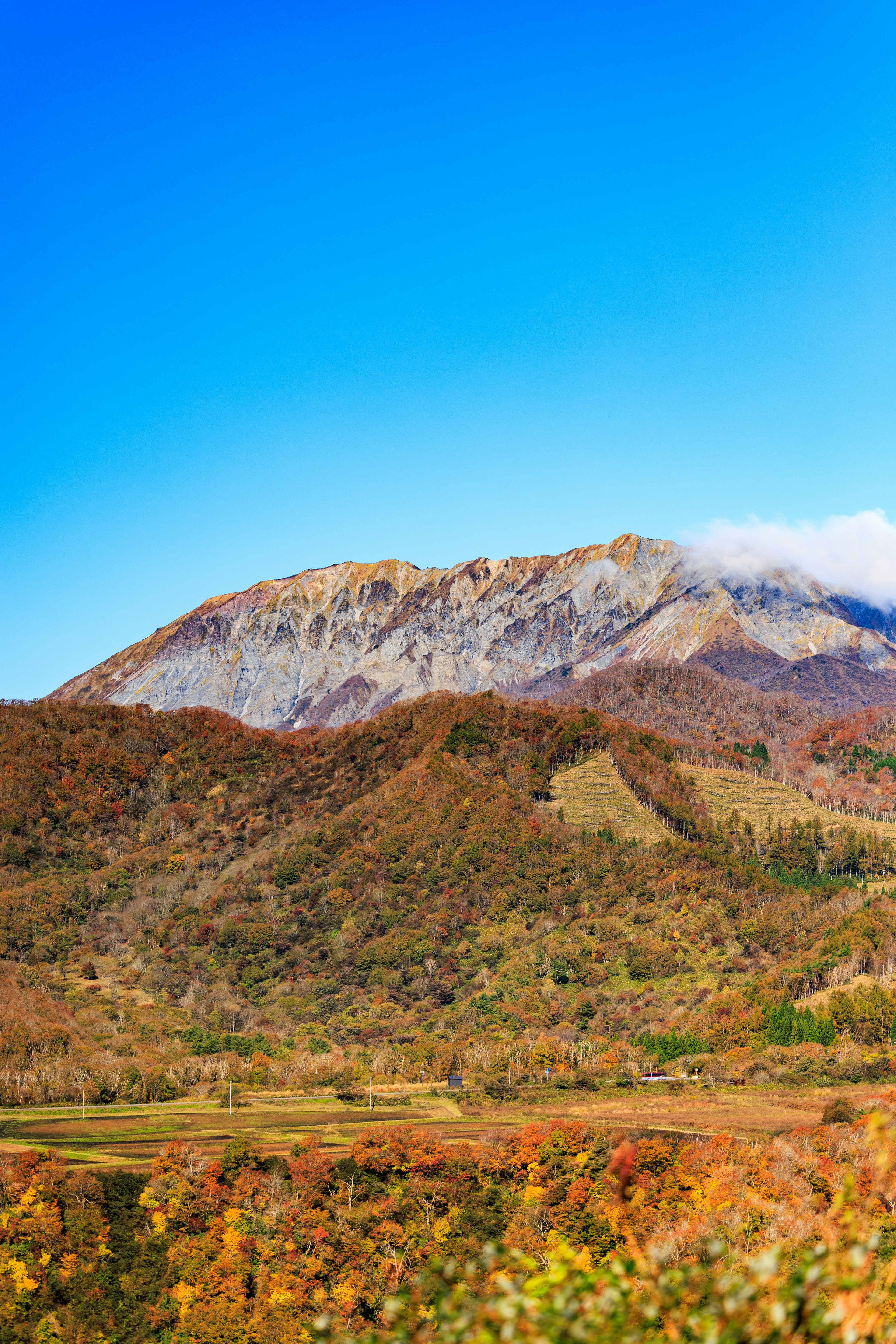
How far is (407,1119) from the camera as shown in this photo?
75.7 metres

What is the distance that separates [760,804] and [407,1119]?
3998 inches

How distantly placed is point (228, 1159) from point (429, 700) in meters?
120

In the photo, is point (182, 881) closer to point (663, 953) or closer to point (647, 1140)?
point (663, 953)

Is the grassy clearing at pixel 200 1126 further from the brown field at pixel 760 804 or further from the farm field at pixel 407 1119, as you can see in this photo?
the brown field at pixel 760 804

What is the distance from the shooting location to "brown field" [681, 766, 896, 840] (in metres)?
154

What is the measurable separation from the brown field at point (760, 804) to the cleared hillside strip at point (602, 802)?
12.3 m

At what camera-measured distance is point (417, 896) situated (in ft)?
427

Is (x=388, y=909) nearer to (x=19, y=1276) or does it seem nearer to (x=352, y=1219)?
(x=352, y=1219)

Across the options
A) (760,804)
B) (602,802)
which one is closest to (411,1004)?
(602,802)

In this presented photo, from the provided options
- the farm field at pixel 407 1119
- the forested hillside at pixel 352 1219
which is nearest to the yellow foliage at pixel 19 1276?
the forested hillside at pixel 352 1219

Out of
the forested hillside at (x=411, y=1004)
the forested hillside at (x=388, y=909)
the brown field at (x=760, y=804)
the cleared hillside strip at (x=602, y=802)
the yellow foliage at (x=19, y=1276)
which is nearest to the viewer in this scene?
the yellow foliage at (x=19, y=1276)

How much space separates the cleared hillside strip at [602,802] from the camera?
141125 mm

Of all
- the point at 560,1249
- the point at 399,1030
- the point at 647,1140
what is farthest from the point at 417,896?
the point at 560,1249

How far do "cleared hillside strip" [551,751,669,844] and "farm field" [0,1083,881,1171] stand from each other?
59440mm
